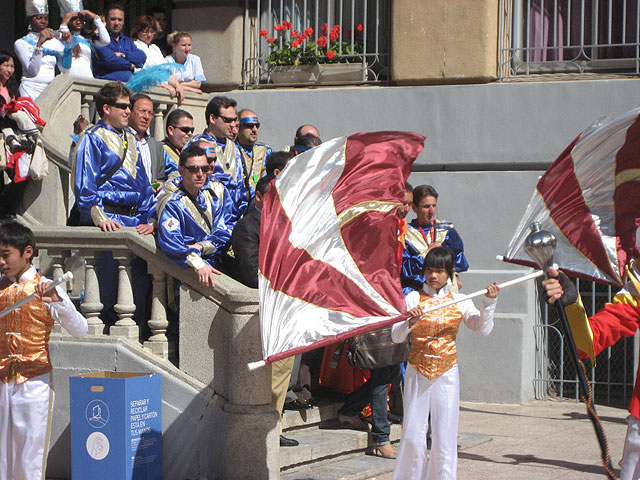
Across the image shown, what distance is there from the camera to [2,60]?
35.4ft

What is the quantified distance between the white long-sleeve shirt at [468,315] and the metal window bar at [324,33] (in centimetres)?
540

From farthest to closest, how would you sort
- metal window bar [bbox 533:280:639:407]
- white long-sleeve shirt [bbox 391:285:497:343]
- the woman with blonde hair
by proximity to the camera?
the woman with blonde hair → metal window bar [bbox 533:280:639:407] → white long-sleeve shirt [bbox 391:285:497:343]

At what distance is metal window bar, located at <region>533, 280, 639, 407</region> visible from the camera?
11.4 meters

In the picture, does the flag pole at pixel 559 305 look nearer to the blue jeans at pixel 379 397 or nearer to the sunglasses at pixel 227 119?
the blue jeans at pixel 379 397

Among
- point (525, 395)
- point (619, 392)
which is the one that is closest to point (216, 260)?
point (525, 395)

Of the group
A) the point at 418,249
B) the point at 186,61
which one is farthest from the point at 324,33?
the point at 418,249

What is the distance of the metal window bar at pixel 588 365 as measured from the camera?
1138 centimetres

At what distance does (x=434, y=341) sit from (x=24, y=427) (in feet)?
9.27

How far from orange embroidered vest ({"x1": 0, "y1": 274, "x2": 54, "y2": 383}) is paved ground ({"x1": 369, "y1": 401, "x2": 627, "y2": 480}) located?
2841 millimetres

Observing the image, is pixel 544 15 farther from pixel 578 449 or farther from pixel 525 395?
pixel 578 449

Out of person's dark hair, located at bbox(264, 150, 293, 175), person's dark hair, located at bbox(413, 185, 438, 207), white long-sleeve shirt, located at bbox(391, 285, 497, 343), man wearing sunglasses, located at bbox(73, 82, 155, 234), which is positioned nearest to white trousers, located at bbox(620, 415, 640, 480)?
white long-sleeve shirt, located at bbox(391, 285, 497, 343)

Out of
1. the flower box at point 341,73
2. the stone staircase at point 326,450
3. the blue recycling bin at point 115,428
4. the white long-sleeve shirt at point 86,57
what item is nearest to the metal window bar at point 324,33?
the flower box at point 341,73

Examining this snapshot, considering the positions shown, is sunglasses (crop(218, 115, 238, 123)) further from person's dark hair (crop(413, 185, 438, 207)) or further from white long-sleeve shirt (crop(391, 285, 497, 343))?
white long-sleeve shirt (crop(391, 285, 497, 343))

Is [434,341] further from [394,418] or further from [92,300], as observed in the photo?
[92,300]
